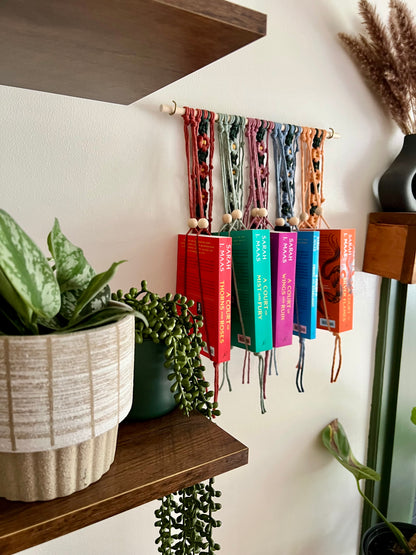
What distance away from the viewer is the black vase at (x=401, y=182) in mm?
1114

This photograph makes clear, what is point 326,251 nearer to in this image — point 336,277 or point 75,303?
point 336,277

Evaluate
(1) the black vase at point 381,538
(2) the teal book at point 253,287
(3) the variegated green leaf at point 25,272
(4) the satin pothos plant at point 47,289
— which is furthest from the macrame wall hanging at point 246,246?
(1) the black vase at point 381,538

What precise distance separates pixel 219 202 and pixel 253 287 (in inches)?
9.0

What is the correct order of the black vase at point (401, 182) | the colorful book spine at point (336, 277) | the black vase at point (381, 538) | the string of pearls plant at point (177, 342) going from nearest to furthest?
the string of pearls plant at point (177, 342) < the colorful book spine at point (336, 277) < the black vase at point (401, 182) < the black vase at point (381, 538)

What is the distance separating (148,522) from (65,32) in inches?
37.6

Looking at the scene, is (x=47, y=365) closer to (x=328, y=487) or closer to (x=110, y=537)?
(x=110, y=537)

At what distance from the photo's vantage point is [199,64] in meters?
0.62

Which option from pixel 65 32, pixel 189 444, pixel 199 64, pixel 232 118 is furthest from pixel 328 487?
pixel 65 32

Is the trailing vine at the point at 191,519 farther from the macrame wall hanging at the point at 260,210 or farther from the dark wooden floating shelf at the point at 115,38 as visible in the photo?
the dark wooden floating shelf at the point at 115,38

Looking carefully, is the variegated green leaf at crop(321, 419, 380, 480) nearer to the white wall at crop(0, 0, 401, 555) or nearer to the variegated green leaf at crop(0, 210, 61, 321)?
the white wall at crop(0, 0, 401, 555)

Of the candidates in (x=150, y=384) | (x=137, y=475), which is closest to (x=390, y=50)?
(x=150, y=384)

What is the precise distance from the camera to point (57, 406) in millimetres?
426

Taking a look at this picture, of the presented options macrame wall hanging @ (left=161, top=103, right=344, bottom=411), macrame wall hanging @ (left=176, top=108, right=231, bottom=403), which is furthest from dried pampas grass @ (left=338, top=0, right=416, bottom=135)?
macrame wall hanging @ (left=176, top=108, right=231, bottom=403)

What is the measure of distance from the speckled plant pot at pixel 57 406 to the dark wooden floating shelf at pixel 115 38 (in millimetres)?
337
